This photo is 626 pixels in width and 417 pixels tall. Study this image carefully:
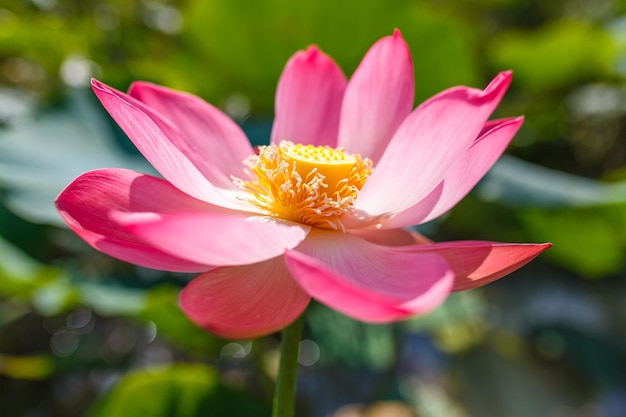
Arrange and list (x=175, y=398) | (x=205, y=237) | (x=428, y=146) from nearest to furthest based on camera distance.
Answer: (x=205, y=237)
(x=428, y=146)
(x=175, y=398)

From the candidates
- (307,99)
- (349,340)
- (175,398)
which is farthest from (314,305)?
(307,99)

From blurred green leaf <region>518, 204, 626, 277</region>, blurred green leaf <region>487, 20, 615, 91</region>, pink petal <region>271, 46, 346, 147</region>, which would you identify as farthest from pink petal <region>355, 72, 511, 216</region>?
blurred green leaf <region>487, 20, 615, 91</region>

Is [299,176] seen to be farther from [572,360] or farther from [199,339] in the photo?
[572,360]

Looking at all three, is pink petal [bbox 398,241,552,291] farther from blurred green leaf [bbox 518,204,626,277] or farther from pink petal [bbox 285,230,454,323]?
blurred green leaf [bbox 518,204,626,277]

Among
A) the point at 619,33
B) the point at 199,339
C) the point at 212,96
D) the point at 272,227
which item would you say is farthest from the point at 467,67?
the point at 272,227

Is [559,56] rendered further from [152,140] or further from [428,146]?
[152,140]
